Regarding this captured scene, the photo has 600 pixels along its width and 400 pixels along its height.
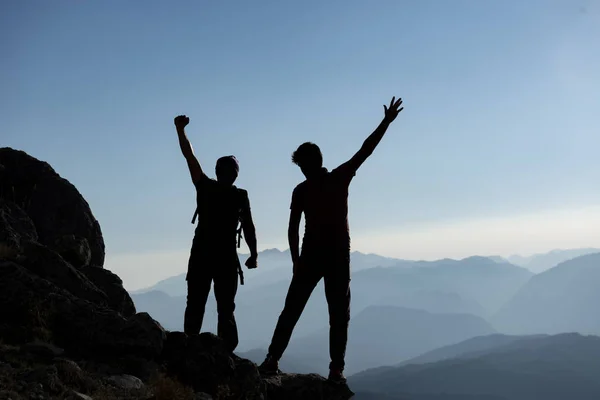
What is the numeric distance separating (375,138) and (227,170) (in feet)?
8.10

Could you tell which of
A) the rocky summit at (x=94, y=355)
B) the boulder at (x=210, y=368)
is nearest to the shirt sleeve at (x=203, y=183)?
→ the rocky summit at (x=94, y=355)

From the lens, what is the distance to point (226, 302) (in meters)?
8.27

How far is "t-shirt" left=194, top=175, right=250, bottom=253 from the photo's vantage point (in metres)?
8.45

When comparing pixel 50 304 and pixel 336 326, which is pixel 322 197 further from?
pixel 50 304

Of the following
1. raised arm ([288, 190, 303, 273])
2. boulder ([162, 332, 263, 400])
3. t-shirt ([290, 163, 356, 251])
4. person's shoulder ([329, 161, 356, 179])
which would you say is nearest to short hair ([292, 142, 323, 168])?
t-shirt ([290, 163, 356, 251])

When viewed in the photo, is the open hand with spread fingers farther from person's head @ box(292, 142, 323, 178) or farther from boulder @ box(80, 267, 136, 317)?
boulder @ box(80, 267, 136, 317)

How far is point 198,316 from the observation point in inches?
340

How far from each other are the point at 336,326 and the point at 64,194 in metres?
11.5

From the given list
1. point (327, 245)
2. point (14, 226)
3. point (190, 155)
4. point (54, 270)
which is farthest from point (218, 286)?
point (14, 226)

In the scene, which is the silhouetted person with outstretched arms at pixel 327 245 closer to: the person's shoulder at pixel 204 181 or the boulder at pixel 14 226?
the person's shoulder at pixel 204 181

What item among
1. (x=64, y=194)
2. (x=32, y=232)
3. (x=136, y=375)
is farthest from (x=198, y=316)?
(x=64, y=194)

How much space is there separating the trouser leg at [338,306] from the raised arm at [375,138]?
1439 mm

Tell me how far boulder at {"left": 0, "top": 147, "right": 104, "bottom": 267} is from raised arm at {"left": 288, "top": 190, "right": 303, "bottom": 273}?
8.78m

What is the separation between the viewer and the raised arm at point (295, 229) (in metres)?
8.12
